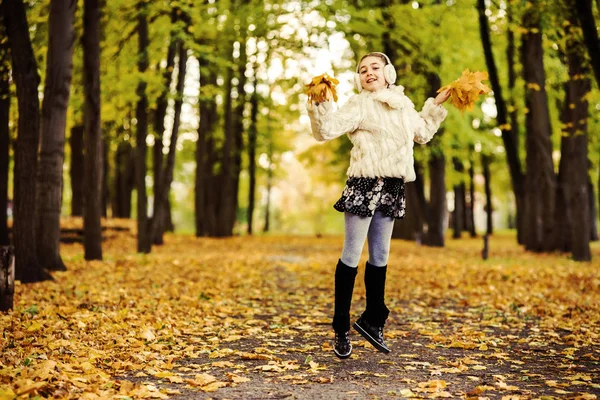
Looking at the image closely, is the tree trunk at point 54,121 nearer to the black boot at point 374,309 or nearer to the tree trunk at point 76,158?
the black boot at point 374,309

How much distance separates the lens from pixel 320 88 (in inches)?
200

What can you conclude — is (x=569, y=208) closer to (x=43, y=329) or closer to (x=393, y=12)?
(x=393, y=12)

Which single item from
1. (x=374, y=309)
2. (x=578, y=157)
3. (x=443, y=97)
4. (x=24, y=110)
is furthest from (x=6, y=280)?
(x=578, y=157)

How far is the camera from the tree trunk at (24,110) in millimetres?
9156

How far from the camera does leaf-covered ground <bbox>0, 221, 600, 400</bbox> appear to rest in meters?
4.55

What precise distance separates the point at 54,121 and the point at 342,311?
706 cm

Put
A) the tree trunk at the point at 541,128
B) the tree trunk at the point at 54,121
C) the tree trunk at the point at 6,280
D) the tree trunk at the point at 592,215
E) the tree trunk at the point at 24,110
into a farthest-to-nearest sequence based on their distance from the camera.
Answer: the tree trunk at the point at 592,215
the tree trunk at the point at 541,128
the tree trunk at the point at 54,121
the tree trunk at the point at 24,110
the tree trunk at the point at 6,280

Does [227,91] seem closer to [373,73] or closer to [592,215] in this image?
[592,215]

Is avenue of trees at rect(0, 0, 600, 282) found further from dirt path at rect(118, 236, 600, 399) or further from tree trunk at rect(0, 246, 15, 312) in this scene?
dirt path at rect(118, 236, 600, 399)

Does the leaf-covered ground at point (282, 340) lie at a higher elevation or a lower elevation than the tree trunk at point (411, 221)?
lower

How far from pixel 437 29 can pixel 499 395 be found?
15.2 metres

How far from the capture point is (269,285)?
11.3 meters

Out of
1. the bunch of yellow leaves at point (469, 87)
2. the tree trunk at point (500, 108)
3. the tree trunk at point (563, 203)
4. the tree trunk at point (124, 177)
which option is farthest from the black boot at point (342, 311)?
the tree trunk at point (124, 177)

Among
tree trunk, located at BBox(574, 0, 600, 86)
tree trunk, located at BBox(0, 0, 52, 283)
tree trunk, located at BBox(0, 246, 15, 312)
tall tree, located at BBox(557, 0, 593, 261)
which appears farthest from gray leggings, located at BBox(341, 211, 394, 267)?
tall tree, located at BBox(557, 0, 593, 261)
